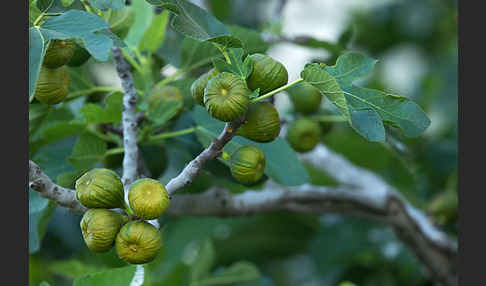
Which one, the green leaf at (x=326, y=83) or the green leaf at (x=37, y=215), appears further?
the green leaf at (x=37, y=215)

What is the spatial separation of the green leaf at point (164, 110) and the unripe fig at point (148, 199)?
1.46 ft

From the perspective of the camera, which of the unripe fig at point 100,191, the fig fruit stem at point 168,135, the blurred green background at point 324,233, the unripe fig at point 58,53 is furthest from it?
the blurred green background at point 324,233

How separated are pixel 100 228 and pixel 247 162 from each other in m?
0.31

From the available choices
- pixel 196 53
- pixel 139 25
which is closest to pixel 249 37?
pixel 196 53

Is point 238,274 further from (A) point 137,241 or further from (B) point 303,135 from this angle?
(A) point 137,241

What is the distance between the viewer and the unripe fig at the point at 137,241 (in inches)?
42.3

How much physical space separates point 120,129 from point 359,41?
310cm

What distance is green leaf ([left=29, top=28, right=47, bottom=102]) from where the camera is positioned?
101cm

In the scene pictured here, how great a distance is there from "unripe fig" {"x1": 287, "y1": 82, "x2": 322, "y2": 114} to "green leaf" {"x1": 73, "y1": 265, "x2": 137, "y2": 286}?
0.95 metres

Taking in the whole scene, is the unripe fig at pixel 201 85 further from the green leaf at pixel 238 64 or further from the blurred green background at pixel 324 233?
the blurred green background at pixel 324 233

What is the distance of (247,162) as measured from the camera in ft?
3.95

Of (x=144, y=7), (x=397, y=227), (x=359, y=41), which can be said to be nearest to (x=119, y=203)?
(x=144, y=7)

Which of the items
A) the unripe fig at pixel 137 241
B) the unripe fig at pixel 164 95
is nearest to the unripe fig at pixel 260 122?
the unripe fig at pixel 137 241

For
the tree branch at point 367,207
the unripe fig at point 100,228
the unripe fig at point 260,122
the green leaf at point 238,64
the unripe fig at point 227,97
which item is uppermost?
the green leaf at point 238,64
